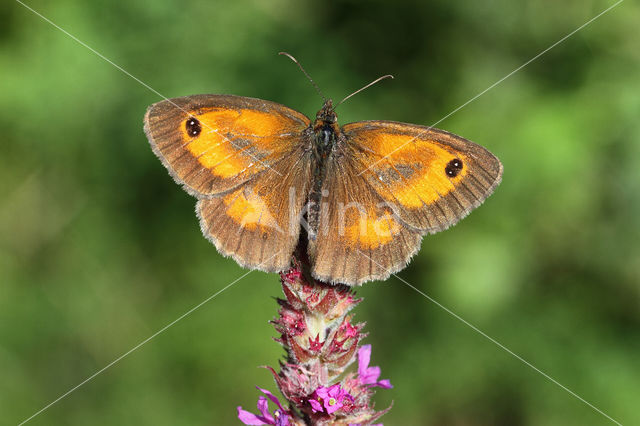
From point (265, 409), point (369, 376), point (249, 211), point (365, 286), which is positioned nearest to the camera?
point (265, 409)

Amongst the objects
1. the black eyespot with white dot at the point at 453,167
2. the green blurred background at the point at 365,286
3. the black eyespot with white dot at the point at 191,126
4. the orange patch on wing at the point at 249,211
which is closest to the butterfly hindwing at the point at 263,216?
the orange patch on wing at the point at 249,211

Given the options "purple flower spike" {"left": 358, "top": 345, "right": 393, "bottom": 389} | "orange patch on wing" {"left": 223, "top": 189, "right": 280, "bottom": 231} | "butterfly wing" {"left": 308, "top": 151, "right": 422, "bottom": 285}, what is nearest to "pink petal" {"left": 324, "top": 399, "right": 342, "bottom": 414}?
"purple flower spike" {"left": 358, "top": 345, "right": 393, "bottom": 389}

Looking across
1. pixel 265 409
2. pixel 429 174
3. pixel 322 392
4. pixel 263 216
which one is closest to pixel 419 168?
pixel 429 174

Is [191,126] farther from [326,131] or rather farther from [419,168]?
[419,168]

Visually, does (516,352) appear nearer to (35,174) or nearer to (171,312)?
(171,312)

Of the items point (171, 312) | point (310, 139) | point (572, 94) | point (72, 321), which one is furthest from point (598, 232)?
point (72, 321)
